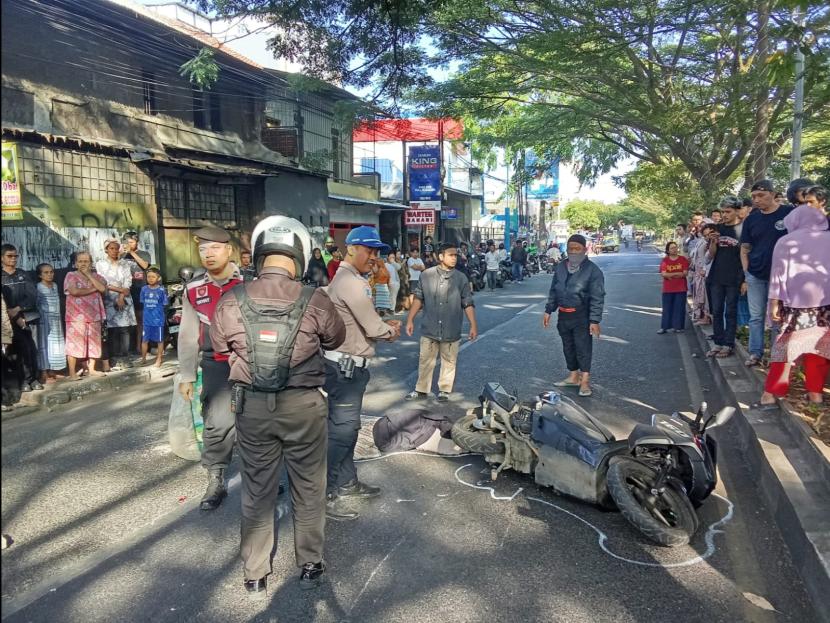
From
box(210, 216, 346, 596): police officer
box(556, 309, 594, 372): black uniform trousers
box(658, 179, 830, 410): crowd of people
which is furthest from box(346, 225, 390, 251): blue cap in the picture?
box(556, 309, 594, 372): black uniform trousers

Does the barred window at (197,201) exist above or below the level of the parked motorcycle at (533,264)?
above

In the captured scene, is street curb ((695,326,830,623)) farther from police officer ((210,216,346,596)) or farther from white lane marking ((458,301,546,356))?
white lane marking ((458,301,546,356))

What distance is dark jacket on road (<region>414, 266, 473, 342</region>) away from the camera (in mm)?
6852

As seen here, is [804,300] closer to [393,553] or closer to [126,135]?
[393,553]

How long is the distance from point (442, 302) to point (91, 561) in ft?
13.6

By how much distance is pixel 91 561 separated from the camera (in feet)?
11.9

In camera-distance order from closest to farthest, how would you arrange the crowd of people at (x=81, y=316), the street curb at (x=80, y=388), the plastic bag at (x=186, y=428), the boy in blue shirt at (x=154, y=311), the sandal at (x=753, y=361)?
the plastic bag at (x=186, y=428) → the sandal at (x=753, y=361) → the street curb at (x=80, y=388) → the crowd of people at (x=81, y=316) → the boy in blue shirt at (x=154, y=311)

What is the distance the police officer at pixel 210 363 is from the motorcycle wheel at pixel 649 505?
2463mm

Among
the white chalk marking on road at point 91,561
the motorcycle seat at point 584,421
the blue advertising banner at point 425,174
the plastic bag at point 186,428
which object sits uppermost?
the blue advertising banner at point 425,174

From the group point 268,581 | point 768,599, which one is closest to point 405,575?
point 268,581

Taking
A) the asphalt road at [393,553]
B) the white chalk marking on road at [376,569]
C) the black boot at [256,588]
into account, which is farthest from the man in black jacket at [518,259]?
the black boot at [256,588]

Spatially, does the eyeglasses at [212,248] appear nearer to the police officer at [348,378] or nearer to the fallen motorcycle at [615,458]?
the police officer at [348,378]

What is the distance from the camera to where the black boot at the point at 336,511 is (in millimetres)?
4031

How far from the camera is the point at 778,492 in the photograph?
159 inches
